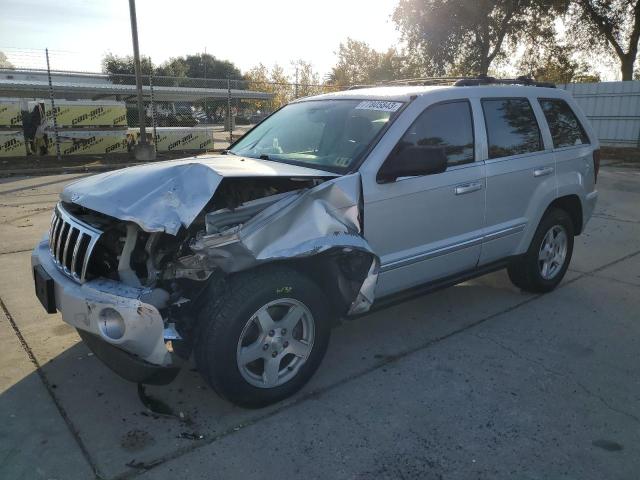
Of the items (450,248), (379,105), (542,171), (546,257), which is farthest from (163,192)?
(546,257)

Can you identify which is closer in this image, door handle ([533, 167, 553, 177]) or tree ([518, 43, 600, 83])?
door handle ([533, 167, 553, 177])

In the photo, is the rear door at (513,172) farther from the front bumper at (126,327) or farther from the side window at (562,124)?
the front bumper at (126,327)

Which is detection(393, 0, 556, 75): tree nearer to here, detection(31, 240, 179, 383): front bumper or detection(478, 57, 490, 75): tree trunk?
detection(478, 57, 490, 75): tree trunk

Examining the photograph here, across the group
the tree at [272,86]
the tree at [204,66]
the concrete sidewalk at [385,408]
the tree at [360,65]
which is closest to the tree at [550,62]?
the tree at [272,86]

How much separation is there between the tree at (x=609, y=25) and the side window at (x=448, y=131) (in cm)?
2177

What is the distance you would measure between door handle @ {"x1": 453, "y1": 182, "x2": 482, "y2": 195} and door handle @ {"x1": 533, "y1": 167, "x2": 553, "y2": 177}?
80cm

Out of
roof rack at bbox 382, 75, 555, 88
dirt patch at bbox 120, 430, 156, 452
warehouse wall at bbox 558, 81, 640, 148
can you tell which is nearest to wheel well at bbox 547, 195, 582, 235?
roof rack at bbox 382, 75, 555, 88

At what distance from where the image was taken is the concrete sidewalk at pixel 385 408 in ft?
8.56

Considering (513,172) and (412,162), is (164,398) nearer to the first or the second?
(412,162)

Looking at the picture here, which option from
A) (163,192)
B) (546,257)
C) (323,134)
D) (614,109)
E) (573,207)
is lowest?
(546,257)

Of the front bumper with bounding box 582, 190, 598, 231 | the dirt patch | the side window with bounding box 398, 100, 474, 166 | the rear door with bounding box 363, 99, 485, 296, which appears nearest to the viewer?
the dirt patch

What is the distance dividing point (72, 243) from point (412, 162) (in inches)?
83.7

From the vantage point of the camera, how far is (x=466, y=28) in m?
21.8

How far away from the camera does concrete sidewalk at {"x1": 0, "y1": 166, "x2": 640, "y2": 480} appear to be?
8.56 feet
